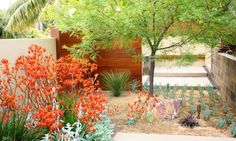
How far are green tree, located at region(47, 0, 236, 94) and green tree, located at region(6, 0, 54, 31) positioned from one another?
12.9 ft

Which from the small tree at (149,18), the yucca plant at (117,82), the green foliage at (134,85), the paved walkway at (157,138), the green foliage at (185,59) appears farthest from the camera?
the green foliage at (134,85)

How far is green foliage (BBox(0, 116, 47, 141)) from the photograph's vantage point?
10.4ft

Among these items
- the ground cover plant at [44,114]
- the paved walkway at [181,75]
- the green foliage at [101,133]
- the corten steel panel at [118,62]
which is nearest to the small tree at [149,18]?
the ground cover plant at [44,114]

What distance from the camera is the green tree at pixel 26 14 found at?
8656 mm

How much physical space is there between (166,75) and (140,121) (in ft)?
16.7

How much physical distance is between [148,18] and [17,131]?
260cm

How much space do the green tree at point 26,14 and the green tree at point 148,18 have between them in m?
3.93

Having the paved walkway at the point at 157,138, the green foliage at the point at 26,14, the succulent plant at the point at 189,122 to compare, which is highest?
the green foliage at the point at 26,14

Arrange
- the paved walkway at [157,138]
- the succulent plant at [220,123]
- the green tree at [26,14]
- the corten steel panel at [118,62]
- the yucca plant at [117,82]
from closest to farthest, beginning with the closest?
the paved walkway at [157,138] < the succulent plant at [220,123] < the yucca plant at [117,82] < the corten steel panel at [118,62] < the green tree at [26,14]

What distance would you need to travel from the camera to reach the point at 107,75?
24.0ft

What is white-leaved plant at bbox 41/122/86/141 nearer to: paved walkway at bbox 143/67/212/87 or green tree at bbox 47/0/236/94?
green tree at bbox 47/0/236/94

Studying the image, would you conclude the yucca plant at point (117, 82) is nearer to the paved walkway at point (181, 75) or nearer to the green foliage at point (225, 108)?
the paved walkway at point (181, 75)

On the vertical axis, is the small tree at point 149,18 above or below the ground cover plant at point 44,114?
above

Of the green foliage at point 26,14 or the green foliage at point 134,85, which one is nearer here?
the green foliage at point 134,85
